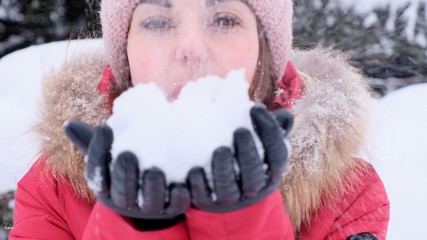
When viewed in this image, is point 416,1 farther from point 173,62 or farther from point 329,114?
point 173,62

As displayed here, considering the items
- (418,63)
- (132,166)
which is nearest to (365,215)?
(132,166)

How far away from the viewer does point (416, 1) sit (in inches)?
159

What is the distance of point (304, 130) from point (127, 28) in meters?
0.59

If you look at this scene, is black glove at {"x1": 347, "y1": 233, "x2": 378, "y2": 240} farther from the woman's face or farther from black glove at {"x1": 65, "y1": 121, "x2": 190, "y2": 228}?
black glove at {"x1": 65, "y1": 121, "x2": 190, "y2": 228}

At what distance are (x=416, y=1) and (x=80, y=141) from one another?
3848mm

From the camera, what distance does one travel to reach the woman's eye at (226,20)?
123 cm

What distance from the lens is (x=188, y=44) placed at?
1160mm

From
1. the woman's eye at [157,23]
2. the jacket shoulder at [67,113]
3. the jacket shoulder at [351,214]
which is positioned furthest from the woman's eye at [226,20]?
the jacket shoulder at [351,214]

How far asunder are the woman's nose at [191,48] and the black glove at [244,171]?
331mm

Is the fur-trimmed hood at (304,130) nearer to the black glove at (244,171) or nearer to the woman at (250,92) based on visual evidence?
the woman at (250,92)

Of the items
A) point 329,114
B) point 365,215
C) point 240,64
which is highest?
Result: point 240,64

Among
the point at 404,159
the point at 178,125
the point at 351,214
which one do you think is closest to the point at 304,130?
the point at 351,214

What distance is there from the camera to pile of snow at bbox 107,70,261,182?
0.85 metres

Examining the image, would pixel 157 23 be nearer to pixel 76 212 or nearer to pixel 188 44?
pixel 188 44
